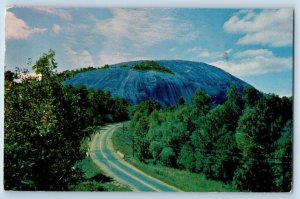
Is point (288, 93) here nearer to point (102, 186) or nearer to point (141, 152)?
point (141, 152)

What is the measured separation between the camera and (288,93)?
5379mm

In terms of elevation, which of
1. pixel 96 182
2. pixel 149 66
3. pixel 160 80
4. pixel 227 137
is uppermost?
pixel 149 66

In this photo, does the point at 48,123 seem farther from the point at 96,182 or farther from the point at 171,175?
the point at 171,175

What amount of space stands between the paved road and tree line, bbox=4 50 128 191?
0.27 feet

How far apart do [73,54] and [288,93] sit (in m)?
1.64

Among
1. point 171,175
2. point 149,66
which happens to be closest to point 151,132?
point 171,175

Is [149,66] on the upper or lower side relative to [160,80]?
upper

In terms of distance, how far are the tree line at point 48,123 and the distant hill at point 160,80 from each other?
87 mm

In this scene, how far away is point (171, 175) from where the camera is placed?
541cm

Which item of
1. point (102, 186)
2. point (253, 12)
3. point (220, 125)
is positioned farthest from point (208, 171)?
point (253, 12)

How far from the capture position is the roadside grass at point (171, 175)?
17.6 ft

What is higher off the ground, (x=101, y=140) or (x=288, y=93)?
(x=288, y=93)

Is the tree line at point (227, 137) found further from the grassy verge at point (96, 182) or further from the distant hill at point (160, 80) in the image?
the grassy verge at point (96, 182)

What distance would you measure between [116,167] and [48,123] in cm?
61
